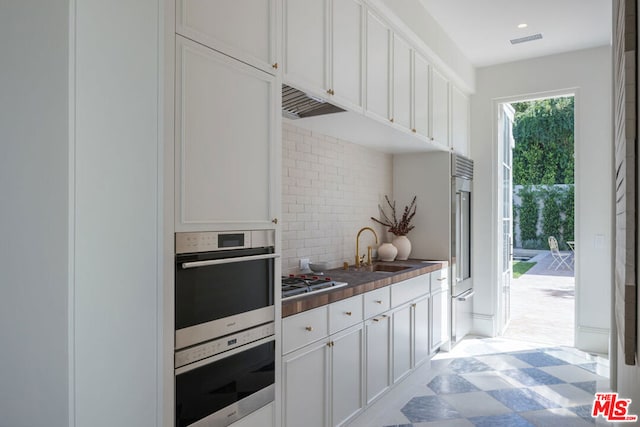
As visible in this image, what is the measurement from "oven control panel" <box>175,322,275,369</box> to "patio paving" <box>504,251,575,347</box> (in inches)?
154

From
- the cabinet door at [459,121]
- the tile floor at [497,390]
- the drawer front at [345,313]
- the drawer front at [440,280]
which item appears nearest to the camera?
the drawer front at [345,313]

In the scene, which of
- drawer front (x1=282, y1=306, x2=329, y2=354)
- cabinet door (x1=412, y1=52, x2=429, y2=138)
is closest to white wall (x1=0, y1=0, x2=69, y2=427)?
drawer front (x1=282, y1=306, x2=329, y2=354)

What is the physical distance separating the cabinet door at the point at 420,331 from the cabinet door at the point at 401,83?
4.77ft

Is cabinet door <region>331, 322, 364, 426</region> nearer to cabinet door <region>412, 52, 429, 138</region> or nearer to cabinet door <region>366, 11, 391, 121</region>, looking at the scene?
cabinet door <region>366, 11, 391, 121</region>

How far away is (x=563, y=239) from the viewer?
12781 millimetres

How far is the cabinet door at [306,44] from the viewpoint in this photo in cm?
214

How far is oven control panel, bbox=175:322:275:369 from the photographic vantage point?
1.55 m

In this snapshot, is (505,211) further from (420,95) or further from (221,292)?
(221,292)

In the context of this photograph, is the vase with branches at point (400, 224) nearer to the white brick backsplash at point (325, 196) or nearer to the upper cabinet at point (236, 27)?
the white brick backsplash at point (325, 196)

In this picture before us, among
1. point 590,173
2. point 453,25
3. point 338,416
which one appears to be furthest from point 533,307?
point 338,416

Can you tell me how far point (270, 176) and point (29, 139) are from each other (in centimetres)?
117

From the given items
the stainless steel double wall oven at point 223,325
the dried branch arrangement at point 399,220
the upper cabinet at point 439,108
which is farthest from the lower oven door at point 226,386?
the upper cabinet at point 439,108

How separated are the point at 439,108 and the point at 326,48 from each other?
6.56ft

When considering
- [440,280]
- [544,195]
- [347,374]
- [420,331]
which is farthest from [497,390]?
[544,195]
